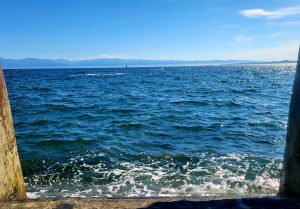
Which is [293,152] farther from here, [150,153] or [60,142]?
[60,142]

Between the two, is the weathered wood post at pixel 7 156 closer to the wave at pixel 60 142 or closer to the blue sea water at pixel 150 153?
the blue sea water at pixel 150 153

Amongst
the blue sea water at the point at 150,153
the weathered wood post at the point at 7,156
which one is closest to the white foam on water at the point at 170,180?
the blue sea water at the point at 150,153

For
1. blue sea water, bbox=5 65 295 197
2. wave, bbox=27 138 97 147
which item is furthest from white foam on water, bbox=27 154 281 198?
wave, bbox=27 138 97 147

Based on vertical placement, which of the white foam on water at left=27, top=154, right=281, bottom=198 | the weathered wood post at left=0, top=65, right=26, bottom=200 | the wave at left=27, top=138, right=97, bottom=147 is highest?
the weathered wood post at left=0, top=65, right=26, bottom=200

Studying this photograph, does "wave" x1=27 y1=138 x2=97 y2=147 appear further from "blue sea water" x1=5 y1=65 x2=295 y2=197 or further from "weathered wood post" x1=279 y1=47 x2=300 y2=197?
"weathered wood post" x1=279 y1=47 x2=300 y2=197

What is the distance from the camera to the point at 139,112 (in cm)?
2059

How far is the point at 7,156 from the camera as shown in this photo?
11.8 feet

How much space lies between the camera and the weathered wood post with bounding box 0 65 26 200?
3.51 metres

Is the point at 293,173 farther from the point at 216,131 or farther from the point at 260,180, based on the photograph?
the point at 216,131

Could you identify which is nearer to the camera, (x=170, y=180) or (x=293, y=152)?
(x=293, y=152)

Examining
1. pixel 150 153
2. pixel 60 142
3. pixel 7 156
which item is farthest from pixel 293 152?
pixel 60 142

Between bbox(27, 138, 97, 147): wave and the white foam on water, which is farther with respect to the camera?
bbox(27, 138, 97, 147): wave

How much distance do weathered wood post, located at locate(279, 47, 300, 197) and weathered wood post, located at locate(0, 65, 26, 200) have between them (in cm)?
315

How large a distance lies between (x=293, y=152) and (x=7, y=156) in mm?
3215
